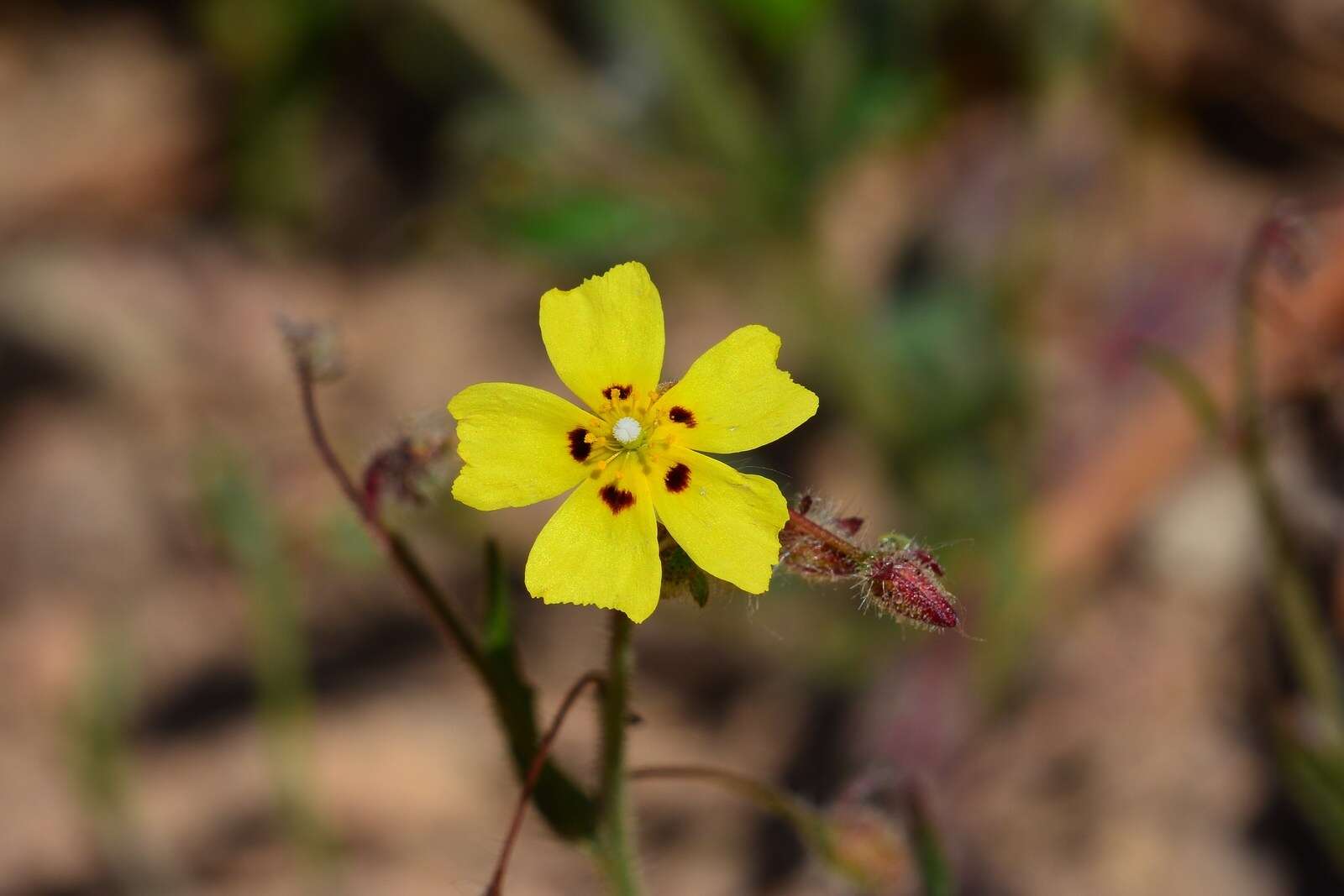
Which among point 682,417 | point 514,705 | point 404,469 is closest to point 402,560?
point 404,469

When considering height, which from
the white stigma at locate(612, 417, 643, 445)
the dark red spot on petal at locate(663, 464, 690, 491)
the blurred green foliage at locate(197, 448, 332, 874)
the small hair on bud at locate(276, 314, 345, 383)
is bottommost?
the dark red spot on petal at locate(663, 464, 690, 491)

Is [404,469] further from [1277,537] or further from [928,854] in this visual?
[1277,537]

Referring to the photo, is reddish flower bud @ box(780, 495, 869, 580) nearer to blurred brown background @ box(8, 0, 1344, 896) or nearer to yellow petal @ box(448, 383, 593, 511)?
yellow petal @ box(448, 383, 593, 511)

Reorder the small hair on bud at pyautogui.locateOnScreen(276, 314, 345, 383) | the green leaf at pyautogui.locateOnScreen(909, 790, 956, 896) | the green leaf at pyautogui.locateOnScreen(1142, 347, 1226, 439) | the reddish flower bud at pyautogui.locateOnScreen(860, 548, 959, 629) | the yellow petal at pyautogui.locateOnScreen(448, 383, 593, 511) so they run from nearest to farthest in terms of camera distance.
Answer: the reddish flower bud at pyautogui.locateOnScreen(860, 548, 959, 629) → the yellow petal at pyautogui.locateOnScreen(448, 383, 593, 511) → the small hair on bud at pyautogui.locateOnScreen(276, 314, 345, 383) → the green leaf at pyautogui.locateOnScreen(909, 790, 956, 896) → the green leaf at pyautogui.locateOnScreen(1142, 347, 1226, 439)

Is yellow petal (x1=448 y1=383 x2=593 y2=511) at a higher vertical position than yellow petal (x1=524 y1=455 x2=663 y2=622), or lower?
higher

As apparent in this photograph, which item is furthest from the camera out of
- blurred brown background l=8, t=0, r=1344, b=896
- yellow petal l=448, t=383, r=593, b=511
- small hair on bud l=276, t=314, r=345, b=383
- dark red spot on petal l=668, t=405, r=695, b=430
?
blurred brown background l=8, t=0, r=1344, b=896

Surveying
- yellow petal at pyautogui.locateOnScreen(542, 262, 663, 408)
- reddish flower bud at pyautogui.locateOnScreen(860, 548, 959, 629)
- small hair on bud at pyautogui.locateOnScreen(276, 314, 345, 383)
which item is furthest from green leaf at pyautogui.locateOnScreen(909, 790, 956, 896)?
small hair on bud at pyautogui.locateOnScreen(276, 314, 345, 383)

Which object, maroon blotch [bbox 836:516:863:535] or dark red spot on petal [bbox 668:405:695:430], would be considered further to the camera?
dark red spot on petal [bbox 668:405:695:430]

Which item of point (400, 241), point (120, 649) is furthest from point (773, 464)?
point (120, 649)

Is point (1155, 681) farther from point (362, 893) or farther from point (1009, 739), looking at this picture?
point (362, 893)
